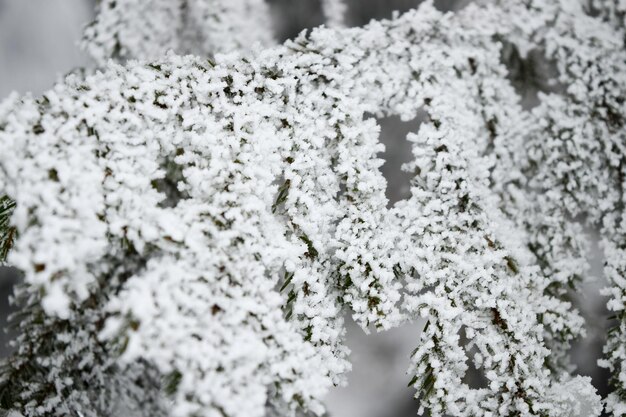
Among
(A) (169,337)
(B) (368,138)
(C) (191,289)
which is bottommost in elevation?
(A) (169,337)

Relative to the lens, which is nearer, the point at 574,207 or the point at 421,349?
the point at 421,349

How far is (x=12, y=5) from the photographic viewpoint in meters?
3.14

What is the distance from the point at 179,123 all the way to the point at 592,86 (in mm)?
1864

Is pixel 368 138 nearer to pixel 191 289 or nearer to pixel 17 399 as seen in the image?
pixel 191 289

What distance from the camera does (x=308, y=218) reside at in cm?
149

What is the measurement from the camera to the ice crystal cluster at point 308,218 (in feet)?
3.51

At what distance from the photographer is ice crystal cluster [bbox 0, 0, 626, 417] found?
3.51 feet

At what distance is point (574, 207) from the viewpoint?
2.08 meters

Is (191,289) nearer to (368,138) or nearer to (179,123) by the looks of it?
(179,123)

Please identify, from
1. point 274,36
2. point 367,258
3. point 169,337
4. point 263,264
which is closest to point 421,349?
point 367,258

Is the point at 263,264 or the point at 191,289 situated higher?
the point at 263,264

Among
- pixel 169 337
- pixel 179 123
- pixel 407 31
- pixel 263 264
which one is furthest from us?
pixel 407 31

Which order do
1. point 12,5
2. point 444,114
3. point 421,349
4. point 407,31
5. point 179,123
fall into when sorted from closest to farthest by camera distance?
1. point 179,123
2. point 421,349
3. point 444,114
4. point 407,31
5. point 12,5

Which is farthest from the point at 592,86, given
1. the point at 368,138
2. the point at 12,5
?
the point at 12,5
